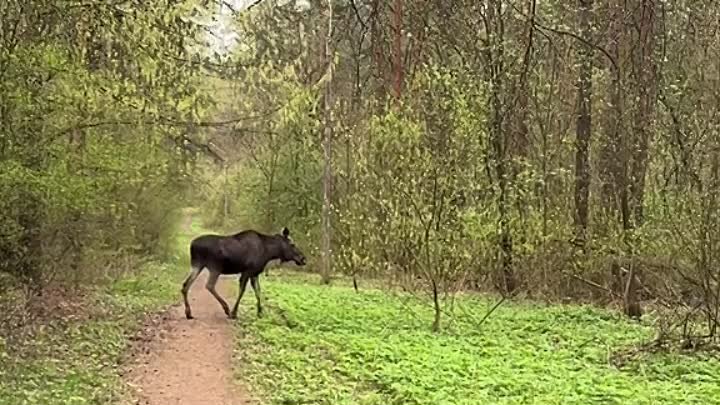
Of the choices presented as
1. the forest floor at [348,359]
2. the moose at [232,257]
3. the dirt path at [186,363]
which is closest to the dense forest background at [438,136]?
the forest floor at [348,359]

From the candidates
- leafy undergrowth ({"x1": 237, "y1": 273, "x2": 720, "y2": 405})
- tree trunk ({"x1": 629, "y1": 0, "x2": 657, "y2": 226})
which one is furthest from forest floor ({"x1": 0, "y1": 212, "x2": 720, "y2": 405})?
tree trunk ({"x1": 629, "y1": 0, "x2": 657, "y2": 226})

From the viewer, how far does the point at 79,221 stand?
Answer: 17.8 metres

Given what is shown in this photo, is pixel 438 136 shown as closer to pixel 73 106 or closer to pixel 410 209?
pixel 410 209

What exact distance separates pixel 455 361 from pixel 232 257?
21.3 ft

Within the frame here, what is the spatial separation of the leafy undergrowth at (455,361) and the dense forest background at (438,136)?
0.96m

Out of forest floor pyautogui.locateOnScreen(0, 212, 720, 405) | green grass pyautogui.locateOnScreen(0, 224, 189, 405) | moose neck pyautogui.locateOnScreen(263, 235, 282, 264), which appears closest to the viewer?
green grass pyautogui.locateOnScreen(0, 224, 189, 405)

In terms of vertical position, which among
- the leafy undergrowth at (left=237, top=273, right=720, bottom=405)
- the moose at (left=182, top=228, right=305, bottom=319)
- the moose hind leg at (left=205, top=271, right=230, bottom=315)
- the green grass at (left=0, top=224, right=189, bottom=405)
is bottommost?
the green grass at (left=0, top=224, right=189, bottom=405)

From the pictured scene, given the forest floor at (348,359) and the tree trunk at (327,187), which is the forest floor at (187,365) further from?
the tree trunk at (327,187)

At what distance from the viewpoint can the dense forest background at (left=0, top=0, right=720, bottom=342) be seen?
533 inches

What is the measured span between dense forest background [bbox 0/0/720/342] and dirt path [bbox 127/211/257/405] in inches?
92.4

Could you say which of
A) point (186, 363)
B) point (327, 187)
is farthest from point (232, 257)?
point (327, 187)

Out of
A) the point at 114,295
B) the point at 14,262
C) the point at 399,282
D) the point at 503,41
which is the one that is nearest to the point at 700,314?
the point at 399,282

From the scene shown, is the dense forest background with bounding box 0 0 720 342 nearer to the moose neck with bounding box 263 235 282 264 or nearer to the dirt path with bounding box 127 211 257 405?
the moose neck with bounding box 263 235 282 264

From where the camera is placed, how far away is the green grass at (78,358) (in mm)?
10406
